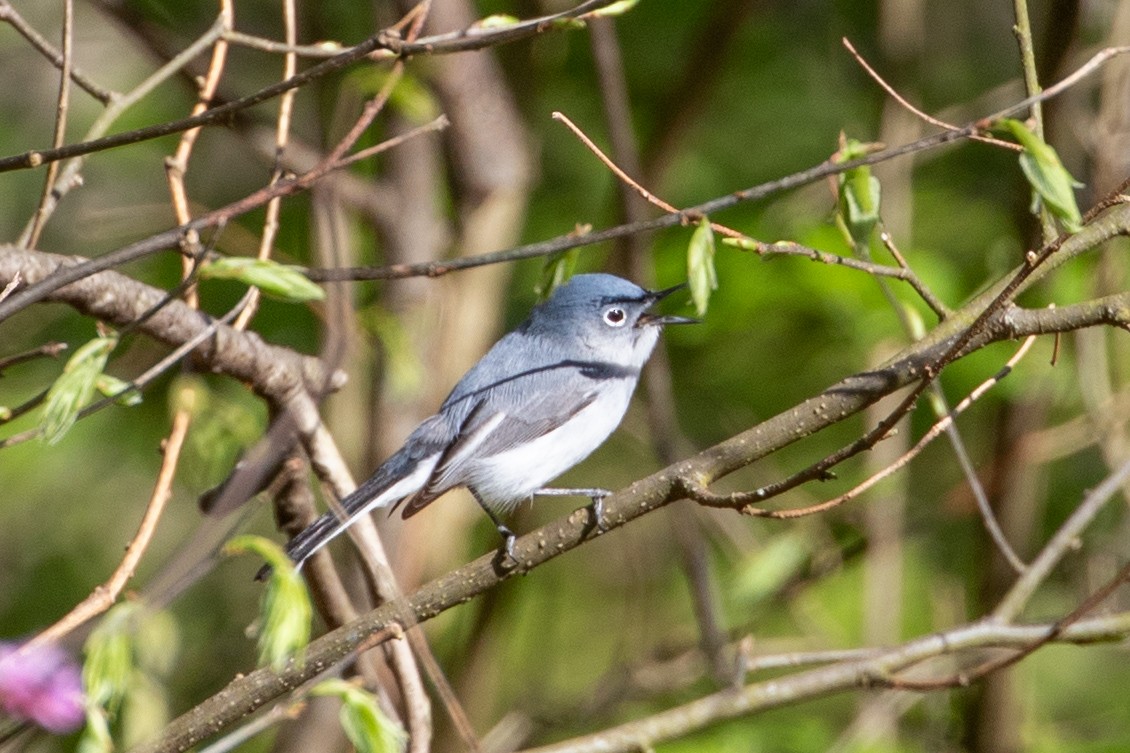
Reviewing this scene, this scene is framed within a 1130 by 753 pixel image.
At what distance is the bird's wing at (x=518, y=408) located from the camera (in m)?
3.31

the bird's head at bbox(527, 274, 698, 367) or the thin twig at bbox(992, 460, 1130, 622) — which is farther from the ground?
the bird's head at bbox(527, 274, 698, 367)

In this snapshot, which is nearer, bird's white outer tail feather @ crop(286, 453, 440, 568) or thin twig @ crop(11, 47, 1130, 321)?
thin twig @ crop(11, 47, 1130, 321)

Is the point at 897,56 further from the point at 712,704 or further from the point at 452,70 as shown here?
the point at 712,704

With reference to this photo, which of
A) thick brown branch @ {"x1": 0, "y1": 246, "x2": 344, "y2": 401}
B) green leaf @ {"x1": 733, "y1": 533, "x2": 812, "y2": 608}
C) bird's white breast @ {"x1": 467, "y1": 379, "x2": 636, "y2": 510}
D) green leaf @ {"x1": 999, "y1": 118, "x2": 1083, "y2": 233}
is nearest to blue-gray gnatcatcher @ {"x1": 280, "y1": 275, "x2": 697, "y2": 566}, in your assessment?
bird's white breast @ {"x1": 467, "y1": 379, "x2": 636, "y2": 510}

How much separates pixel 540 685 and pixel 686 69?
2.61 metres

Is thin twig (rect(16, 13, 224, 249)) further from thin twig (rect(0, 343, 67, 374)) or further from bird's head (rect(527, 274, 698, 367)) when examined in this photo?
bird's head (rect(527, 274, 698, 367))

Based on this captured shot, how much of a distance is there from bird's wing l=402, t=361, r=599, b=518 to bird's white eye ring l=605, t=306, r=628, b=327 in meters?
0.24

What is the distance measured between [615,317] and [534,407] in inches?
16.6

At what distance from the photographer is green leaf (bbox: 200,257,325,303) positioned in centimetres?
166

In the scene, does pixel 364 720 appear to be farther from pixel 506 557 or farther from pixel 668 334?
pixel 668 334

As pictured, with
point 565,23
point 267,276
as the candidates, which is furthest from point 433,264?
point 565,23

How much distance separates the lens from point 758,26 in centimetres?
523

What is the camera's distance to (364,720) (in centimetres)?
165

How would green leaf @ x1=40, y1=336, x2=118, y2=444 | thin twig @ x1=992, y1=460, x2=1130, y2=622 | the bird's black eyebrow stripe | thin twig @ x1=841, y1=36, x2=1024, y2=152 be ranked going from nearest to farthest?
1. green leaf @ x1=40, y1=336, x2=118, y2=444
2. thin twig @ x1=841, y1=36, x2=1024, y2=152
3. thin twig @ x1=992, y1=460, x2=1130, y2=622
4. the bird's black eyebrow stripe
